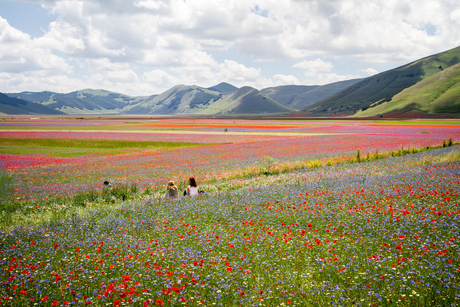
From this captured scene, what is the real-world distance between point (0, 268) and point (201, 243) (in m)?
5.31

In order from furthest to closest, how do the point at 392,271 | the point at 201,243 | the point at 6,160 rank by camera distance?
the point at 6,160, the point at 201,243, the point at 392,271

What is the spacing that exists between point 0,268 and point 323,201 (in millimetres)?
11722

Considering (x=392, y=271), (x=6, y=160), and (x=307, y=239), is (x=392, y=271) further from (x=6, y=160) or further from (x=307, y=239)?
(x=6, y=160)

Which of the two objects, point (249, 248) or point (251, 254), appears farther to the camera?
point (249, 248)

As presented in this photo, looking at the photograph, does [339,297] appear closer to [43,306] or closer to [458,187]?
[43,306]

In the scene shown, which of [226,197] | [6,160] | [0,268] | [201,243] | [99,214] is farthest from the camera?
[6,160]

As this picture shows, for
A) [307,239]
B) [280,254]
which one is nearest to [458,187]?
[307,239]

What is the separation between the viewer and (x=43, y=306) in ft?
20.4

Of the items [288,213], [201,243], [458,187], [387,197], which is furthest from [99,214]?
[458,187]

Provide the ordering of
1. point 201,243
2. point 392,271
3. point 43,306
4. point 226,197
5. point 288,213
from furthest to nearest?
point 226,197 → point 288,213 → point 201,243 → point 392,271 → point 43,306

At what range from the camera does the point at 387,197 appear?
13359 mm

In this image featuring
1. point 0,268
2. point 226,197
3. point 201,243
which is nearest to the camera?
point 0,268

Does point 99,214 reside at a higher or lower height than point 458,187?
lower

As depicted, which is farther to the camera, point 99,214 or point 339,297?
point 99,214
